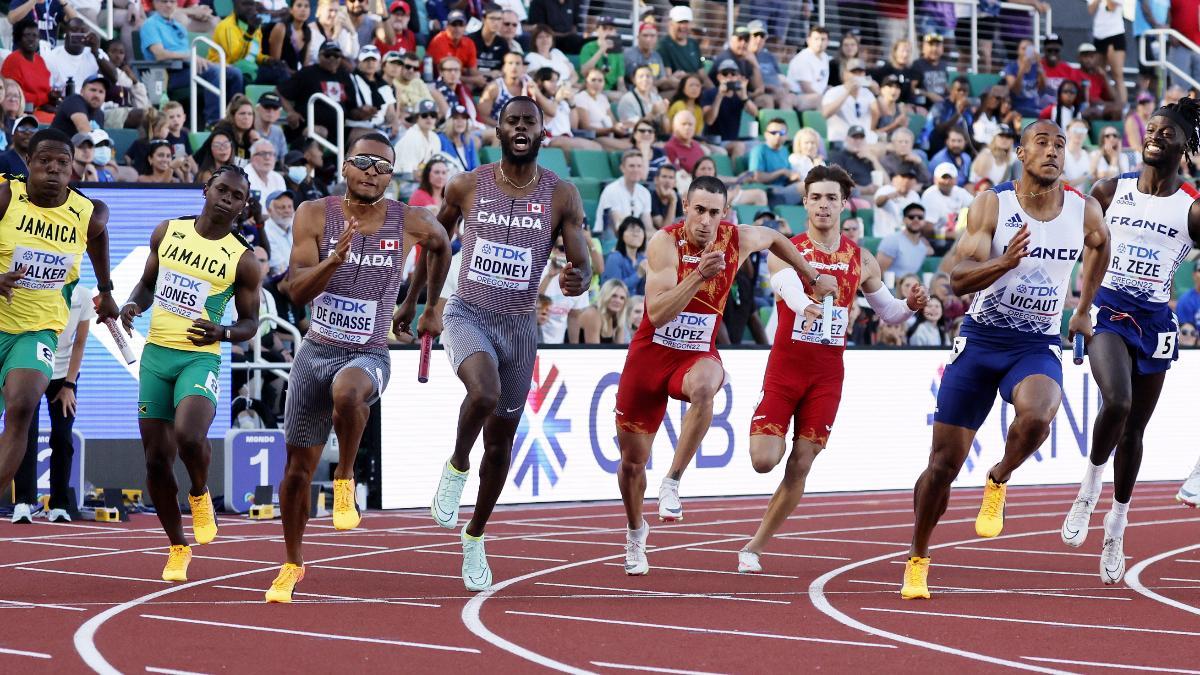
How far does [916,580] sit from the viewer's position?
31.8 ft

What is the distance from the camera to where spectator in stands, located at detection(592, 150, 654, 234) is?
779 inches

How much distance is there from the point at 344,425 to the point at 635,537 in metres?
2.27

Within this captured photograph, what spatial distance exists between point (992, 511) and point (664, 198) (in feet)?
36.1

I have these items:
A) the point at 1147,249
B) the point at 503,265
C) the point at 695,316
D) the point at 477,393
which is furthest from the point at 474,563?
the point at 1147,249

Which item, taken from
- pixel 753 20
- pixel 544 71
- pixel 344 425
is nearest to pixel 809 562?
pixel 344 425

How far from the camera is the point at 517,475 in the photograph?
654 inches

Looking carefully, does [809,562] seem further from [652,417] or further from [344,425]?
[344,425]

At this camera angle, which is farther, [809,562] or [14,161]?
[14,161]

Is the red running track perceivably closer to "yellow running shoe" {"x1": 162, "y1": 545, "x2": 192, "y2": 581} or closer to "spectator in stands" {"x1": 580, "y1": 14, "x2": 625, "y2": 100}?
"yellow running shoe" {"x1": 162, "y1": 545, "x2": 192, "y2": 581}

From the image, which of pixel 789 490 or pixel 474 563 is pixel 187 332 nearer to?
pixel 474 563

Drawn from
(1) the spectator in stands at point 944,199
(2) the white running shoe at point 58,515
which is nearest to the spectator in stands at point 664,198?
(1) the spectator in stands at point 944,199

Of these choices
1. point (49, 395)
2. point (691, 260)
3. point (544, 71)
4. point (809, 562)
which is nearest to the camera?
point (691, 260)

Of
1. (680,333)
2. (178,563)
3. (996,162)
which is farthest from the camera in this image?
(996,162)

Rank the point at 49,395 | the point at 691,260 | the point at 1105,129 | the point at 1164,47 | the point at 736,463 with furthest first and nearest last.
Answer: the point at 1164,47 < the point at 1105,129 < the point at 736,463 < the point at 49,395 < the point at 691,260
